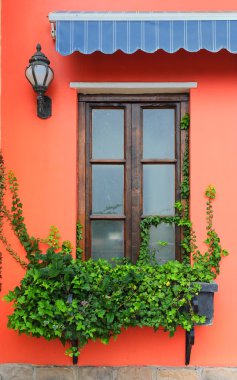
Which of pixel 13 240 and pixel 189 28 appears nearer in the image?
pixel 189 28

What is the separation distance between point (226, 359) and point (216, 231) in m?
1.31

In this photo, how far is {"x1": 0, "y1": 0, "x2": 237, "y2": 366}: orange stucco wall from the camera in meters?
3.99

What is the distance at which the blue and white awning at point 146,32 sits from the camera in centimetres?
363

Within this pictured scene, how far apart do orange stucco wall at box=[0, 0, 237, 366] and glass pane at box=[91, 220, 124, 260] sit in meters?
0.34

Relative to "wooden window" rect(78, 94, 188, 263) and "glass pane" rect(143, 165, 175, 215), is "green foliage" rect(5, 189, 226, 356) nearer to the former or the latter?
"wooden window" rect(78, 94, 188, 263)

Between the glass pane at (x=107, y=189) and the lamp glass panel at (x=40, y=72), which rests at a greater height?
the lamp glass panel at (x=40, y=72)

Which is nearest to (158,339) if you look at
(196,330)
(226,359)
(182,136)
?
(196,330)

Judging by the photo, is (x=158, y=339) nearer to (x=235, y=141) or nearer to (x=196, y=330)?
(x=196, y=330)

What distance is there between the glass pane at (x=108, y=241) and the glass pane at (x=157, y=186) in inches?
14.0

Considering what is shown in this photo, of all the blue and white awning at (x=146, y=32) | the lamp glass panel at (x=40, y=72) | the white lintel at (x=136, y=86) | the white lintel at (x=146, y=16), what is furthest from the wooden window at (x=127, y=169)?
the white lintel at (x=146, y=16)

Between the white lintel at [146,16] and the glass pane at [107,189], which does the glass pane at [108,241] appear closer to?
the glass pane at [107,189]

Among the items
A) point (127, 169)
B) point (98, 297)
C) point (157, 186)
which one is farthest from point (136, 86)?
point (98, 297)

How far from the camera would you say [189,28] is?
11.9 feet

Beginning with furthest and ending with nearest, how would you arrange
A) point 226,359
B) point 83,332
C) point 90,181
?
point 90,181 → point 226,359 → point 83,332
